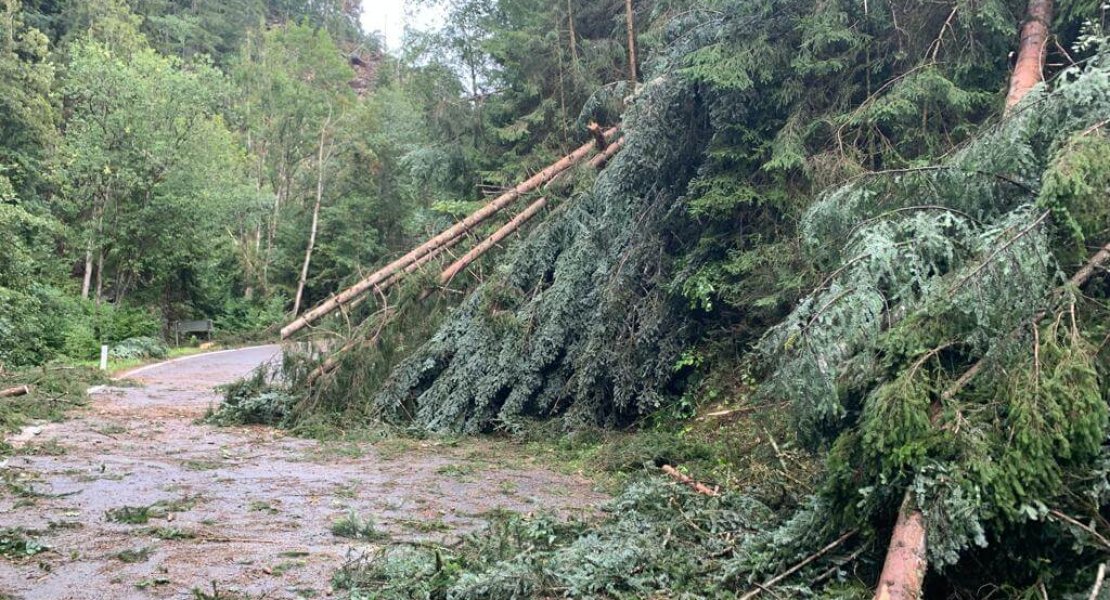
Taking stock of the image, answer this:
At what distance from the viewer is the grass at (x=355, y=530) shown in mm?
5088

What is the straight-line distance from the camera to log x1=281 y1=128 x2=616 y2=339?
1086 cm

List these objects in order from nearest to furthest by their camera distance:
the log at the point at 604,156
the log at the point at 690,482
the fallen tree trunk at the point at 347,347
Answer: the log at the point at 690,482
the fallen tree trunk at the point at 347,347
the log at the point at 604,156

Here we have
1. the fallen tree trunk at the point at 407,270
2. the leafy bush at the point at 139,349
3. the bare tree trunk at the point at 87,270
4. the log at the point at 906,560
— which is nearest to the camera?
the log at the point at 906,560

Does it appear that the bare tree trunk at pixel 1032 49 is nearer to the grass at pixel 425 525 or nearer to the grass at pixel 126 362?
the grass at pixel 425 525

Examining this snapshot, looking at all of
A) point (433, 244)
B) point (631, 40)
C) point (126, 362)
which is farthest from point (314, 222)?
point (433, 244)

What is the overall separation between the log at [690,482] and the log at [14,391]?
917cm

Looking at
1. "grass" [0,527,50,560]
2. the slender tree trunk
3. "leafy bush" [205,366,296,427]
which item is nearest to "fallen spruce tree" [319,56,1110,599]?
"grass" [0,527,50,560]

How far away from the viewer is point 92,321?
19.3 metres

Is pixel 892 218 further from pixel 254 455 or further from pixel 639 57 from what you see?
pixel 639 57

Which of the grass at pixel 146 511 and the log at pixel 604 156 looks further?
the log at pixel 604 156

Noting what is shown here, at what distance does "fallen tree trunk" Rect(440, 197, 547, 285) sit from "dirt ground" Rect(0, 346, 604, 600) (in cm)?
283

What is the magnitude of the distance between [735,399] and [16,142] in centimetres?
2174

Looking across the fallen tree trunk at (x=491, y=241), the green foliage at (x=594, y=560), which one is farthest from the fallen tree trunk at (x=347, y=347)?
the green foliage at (x=594, y=560)

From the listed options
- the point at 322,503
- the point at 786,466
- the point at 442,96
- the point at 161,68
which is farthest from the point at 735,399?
the point at 161,68
